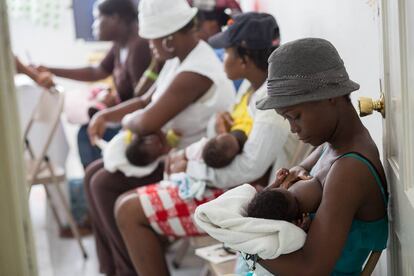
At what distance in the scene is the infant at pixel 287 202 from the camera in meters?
1.52

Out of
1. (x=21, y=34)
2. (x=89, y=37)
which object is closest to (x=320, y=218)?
(x=89, y=37)

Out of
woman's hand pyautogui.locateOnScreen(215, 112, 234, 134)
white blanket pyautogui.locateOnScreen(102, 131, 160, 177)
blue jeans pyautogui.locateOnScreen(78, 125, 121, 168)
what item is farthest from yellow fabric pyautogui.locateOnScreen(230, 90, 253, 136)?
blue jeans pyautogui.locateOnScreen(78, 125, 121, 168)

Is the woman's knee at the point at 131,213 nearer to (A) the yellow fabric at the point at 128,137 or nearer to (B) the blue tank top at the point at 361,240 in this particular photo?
(A) the yellow fabric at the point at 128,137

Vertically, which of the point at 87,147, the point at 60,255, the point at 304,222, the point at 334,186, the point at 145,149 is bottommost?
the point at 60,255

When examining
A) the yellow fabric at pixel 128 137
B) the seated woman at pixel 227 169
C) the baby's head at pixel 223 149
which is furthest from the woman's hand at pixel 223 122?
the yellow fabric at pixel 128 137

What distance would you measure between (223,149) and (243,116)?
0.58 feet

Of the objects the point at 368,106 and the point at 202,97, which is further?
the point at 202,97

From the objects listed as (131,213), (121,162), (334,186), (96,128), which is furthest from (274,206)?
(96,128)

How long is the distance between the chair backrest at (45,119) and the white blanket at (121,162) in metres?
0.68

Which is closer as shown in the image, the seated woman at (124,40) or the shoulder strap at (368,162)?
the shoulder strap at (368,162)

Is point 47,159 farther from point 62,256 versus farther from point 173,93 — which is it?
point 173,93

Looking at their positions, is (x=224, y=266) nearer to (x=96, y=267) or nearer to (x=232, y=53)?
(x=232, y=53)

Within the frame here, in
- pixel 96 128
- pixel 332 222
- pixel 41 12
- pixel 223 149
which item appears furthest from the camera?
pixel 41 12

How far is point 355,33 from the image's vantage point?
2.04 metres
